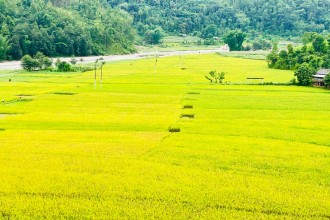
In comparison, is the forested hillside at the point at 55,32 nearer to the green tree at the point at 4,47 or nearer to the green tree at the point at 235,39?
the green tree at the point at 4,47

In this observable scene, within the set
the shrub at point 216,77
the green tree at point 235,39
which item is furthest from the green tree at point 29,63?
the green tree at point 235,39

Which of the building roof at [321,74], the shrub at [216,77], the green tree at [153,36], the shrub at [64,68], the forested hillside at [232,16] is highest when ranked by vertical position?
the forested hillside at [232,16]

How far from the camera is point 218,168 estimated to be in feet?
67.3

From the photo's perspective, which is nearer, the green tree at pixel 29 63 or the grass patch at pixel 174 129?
the grass patch at pixel 174 129

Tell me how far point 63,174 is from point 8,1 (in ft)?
361

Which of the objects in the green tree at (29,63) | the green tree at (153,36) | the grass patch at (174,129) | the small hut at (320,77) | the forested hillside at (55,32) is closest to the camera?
the grass patch at (174,129)

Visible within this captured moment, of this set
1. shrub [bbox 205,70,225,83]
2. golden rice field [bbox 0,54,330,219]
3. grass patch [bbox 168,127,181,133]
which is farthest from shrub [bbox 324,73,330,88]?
grass patch [bbox 168,127,181,133]

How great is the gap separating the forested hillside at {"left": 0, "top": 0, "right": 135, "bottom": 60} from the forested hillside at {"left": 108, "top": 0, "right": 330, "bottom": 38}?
3199 centimetres

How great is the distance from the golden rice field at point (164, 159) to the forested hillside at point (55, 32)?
6506 centimetres

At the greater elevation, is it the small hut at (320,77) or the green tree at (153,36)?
the green tree at (153,36)

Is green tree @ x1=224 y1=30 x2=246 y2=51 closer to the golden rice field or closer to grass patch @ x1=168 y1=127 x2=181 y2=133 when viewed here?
the golden rice field

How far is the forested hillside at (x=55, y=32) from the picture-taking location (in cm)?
10400

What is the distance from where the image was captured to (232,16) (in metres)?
183

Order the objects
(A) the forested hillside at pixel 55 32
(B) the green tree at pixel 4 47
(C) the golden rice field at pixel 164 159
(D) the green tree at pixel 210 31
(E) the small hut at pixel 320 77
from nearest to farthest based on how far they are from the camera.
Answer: (C) the golden rice field at pixel 164 159
(E) the small hut at pixel 320 77
(B) the green tree at pixel 4 47
(A) the forested hillside at pixel 55 32
(D) the green tree at pixel 210 31
